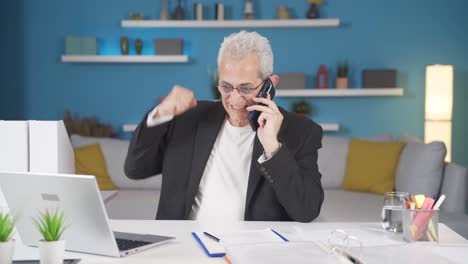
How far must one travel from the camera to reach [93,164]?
194 inches

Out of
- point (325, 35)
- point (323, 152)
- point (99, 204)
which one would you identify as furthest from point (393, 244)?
point (325, 35)

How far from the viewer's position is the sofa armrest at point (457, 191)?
414cm

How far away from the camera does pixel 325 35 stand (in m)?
5.93

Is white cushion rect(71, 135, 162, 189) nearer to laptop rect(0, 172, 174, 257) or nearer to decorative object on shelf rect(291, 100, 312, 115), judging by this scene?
decorative object on shelf rect(291, 100, 312, 115)

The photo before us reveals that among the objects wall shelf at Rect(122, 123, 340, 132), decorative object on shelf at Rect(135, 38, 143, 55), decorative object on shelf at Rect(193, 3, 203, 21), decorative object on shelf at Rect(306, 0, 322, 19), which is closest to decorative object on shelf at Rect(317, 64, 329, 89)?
wall shelf at Rect(122, 123, 340, 132)

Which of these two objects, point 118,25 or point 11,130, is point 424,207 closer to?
point 11,130

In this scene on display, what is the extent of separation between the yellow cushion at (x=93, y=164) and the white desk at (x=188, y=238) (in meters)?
2.90

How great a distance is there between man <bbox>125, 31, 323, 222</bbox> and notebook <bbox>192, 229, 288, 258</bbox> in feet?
0.82

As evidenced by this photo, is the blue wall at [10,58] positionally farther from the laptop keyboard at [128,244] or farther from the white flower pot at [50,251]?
the white flower pot at [50,251]

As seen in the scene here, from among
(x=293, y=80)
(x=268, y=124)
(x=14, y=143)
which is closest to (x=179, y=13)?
(x=293, y=80)

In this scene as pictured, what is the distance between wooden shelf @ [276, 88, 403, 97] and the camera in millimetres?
5781

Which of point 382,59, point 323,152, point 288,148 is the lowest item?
point 323,152

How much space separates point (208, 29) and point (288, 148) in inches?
149

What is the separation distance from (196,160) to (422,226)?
0.83 m
